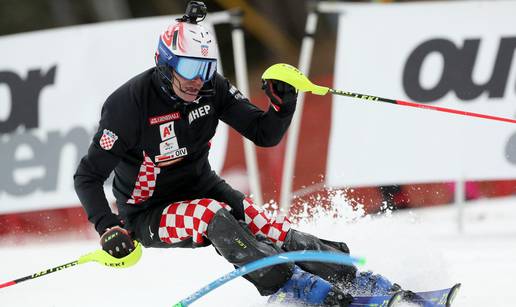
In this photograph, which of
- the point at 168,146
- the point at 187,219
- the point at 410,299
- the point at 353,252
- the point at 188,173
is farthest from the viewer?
the point at 353,252

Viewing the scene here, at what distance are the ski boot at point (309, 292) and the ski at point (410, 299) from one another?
0.21 feet

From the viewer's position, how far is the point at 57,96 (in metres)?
6.61

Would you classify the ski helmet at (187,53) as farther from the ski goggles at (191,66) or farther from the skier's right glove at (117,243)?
the skier's right glove at (117,243)

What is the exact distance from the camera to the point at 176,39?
372 centimetres

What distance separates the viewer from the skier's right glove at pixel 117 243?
11.5ft

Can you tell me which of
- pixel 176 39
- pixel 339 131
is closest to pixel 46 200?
pixel 339 131

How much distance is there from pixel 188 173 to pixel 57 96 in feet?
9.62

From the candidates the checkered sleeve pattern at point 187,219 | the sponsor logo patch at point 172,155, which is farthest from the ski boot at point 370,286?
the sponsor logo patch at point 172,155

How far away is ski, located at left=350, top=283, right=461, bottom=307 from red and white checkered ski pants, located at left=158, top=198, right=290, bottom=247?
52 centimetres

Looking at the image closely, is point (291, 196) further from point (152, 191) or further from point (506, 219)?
point (152, 191)

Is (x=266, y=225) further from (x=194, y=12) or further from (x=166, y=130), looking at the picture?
(x=194, y=12)

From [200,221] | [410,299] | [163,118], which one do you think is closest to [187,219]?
[200,221]

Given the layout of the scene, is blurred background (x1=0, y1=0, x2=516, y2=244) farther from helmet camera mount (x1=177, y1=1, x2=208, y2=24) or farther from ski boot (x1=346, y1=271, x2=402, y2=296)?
helmet camera mount (x1=177, y1=1, x2=208, y2=24)

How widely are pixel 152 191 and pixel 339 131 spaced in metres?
2.59
